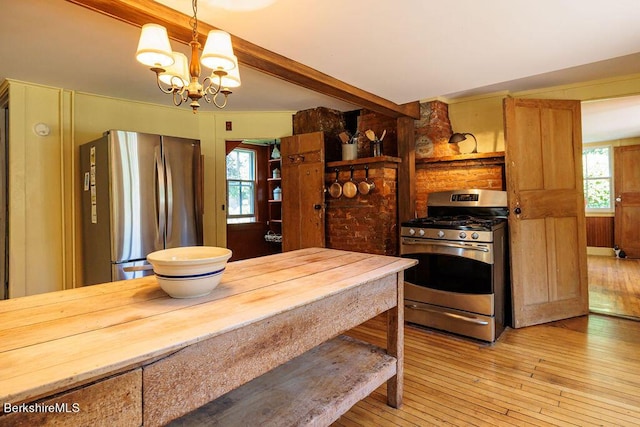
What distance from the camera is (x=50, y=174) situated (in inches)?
128

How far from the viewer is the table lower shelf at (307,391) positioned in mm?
1283

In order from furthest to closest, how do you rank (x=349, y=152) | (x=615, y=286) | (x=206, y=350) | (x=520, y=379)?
(x=615, y=286) < (x=349, y=152) < (x=520, y=379) < (x=206, y=350)

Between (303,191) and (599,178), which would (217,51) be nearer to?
(303,191)

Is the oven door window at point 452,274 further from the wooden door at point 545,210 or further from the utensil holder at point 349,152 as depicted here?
the utensil holder at point 349,152

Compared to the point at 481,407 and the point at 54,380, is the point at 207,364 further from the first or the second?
the point at 481,407

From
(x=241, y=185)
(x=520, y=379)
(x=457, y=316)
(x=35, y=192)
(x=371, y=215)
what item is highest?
(x=241, y=185)

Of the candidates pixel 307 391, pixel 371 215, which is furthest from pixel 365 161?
pixel 307 391

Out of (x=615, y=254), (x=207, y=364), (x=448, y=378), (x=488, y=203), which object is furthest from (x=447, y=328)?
(x=615, y=254)

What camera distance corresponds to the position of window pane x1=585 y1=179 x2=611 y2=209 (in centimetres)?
620

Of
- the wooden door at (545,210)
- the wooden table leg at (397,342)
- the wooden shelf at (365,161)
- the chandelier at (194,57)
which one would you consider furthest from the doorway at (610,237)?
the chandelier at (194,57)

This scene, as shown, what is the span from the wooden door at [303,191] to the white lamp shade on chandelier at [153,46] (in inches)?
98.7

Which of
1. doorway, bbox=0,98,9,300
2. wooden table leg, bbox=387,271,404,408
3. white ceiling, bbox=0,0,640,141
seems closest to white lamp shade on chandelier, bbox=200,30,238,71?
white ceiling, bbox=0,0,640,141

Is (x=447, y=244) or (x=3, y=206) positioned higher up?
(x=3, y=206)

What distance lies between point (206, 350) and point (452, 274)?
95.5 inches
